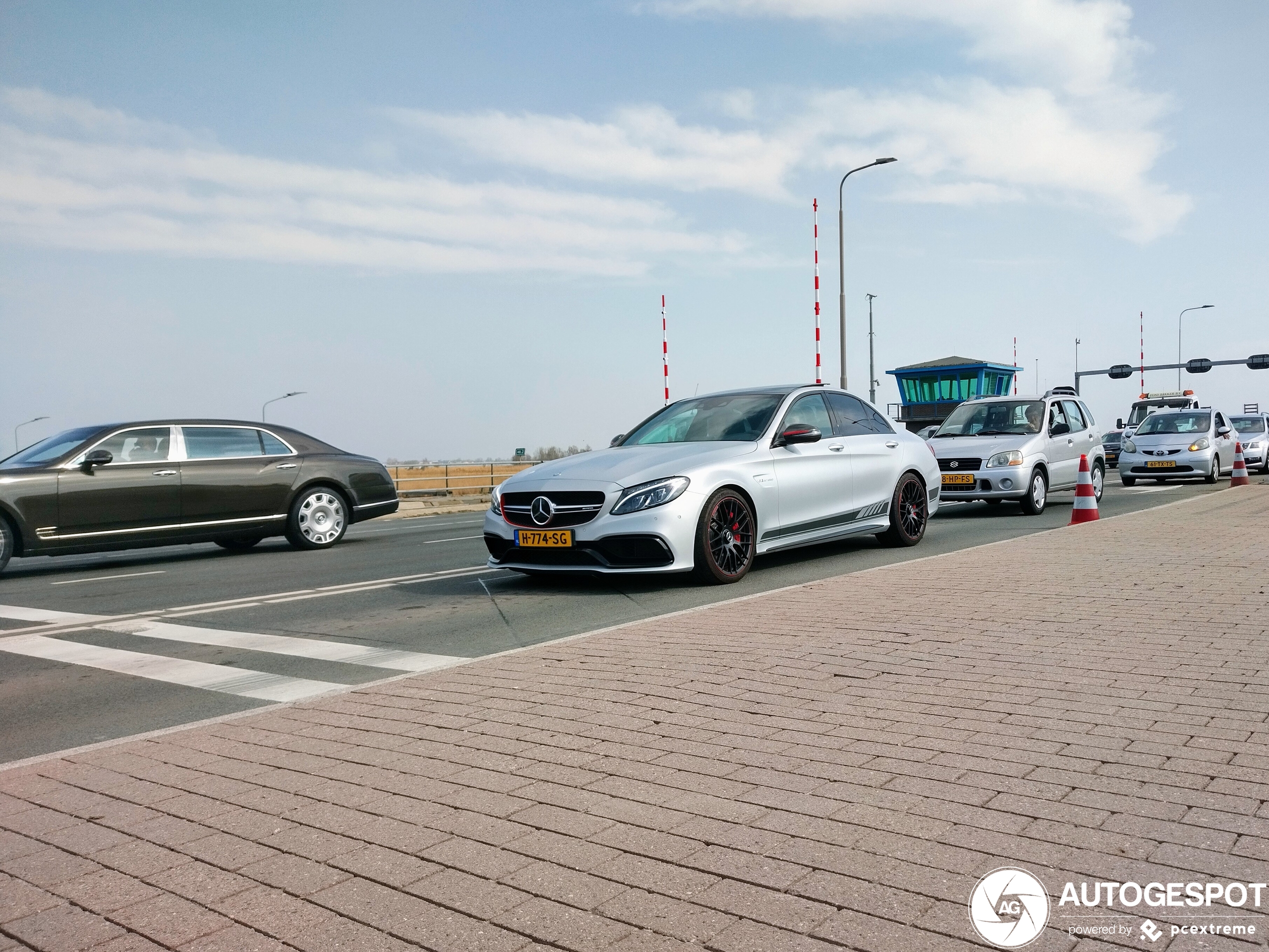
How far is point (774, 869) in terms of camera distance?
298 centimetres

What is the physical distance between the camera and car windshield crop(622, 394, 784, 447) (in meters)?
9.80

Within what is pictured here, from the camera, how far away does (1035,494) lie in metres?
16.0

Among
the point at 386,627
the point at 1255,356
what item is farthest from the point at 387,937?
the point at 1255,356

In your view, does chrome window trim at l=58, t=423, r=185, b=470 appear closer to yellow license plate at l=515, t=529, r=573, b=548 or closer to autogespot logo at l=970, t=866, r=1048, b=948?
yellow license plate at l=515, t=529, r=573, b=548

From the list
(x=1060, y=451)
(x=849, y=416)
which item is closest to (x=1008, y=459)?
(x=1060, y=451)

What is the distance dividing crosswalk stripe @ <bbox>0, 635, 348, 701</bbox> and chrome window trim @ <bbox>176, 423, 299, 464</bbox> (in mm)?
5363

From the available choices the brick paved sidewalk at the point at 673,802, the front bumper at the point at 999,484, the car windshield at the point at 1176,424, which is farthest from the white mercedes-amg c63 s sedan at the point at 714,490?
the car windshield at the point at 1176,424

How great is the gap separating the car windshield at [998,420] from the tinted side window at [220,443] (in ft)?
31.2

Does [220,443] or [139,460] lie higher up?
[220,443]

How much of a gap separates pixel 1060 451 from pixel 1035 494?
1.25 meters

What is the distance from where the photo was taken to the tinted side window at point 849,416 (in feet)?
35.1

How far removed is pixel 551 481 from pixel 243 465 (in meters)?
5.83

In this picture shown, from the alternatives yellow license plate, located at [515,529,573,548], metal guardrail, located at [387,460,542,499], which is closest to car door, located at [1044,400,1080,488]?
yellow license plate, located at [515,529,573,548]

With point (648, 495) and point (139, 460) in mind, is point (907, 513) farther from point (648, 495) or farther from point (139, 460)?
point (139, 460)
